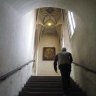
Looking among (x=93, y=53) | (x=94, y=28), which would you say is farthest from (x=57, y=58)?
(x=94, y=28)

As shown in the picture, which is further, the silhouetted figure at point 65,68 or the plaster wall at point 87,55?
the silhouetted figure at point 65,68

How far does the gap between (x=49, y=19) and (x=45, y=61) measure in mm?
3501

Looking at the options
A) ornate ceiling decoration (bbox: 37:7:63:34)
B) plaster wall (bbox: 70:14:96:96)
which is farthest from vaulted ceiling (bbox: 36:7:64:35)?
plaster wall (bbox: 70:14:96:96)

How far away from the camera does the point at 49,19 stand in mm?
13328

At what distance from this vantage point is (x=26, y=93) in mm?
4469

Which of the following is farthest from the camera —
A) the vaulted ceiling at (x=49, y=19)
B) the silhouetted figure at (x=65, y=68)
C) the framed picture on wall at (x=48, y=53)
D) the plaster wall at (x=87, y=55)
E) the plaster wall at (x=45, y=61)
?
the framed picture on wall at (x=48, y=53)

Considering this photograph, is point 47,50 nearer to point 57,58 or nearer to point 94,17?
point 57,58

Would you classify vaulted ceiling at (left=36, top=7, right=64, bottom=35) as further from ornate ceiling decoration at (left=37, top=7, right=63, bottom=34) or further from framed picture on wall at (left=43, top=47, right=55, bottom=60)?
framed picture on wall at (left=43, top=47, right=55, bottom=60)

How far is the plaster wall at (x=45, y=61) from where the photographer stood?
13.8 m

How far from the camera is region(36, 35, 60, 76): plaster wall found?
13.8 m

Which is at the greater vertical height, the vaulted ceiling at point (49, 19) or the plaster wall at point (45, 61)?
the vaulted ceiling at point (49, 19)

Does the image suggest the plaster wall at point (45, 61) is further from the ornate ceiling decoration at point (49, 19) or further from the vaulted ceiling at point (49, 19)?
the ornate ceiling decoration at point (49, 19)

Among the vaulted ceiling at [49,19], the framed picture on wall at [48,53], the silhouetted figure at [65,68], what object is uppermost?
the vaulted ceiling at [49,19]

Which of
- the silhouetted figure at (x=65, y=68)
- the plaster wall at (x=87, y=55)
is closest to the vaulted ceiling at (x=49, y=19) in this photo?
the plaster wall at (x=87, y=55)
